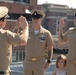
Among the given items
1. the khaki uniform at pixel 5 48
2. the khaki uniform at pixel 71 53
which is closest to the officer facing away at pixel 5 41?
the khaki uniform at pixel 5 48

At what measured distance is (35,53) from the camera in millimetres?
5297

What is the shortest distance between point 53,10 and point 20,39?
163 ft

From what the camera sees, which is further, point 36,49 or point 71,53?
point 36,49

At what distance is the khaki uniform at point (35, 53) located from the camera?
17.4 feet

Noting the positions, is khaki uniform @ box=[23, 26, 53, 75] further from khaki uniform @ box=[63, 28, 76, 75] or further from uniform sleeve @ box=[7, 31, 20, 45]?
uniform sleeve @ box=[7, 31, 20, 45]

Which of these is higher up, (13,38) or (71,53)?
(13,38)

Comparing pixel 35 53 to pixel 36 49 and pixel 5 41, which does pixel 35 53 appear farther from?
pixel 5 41

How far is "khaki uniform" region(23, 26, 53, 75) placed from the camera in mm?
5305

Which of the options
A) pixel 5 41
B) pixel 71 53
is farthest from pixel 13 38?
pixel 71 53

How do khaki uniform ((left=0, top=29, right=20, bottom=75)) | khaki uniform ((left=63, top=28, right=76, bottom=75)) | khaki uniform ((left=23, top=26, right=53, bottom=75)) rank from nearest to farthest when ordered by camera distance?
khaki uniform ((left=0, top=29, right=20, bottom=75)), khaki uniform ((left=63, top=28, right=76, bottom=75)), khaki uniform ((left=23, top=26, right=53, bottom=75))

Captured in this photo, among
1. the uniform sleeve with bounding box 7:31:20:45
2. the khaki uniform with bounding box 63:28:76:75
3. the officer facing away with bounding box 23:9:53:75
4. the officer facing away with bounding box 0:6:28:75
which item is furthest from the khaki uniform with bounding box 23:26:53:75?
the uniform sleeve with bounding box 7:31:20:45

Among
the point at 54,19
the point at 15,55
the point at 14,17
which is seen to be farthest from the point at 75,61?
the point at 54,19

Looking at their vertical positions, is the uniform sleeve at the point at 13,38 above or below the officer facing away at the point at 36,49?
above

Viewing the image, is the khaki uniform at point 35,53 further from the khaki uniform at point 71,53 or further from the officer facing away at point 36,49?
the khaki uniform at point 71,53
